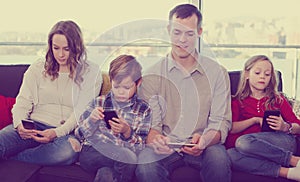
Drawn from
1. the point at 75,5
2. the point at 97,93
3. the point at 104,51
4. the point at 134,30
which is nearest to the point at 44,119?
the point at 97,93

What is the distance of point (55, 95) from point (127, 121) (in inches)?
18.5

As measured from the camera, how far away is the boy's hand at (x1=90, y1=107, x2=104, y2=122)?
190 centimetres

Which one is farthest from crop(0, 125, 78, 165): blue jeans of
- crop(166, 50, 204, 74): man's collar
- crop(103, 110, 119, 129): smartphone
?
crop(166, 50, 204, 74): man's collar

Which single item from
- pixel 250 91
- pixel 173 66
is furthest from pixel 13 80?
pixel 250 91

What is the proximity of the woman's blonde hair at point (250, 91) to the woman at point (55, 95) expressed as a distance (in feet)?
2.51

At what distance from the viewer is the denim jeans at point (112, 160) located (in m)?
1.83

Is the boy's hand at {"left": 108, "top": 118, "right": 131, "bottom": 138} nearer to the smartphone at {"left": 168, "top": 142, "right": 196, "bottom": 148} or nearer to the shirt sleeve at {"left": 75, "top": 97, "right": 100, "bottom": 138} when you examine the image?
the shirt sleeve at {"left": 75, "top": 97, "right": 100, "bottom": 138}

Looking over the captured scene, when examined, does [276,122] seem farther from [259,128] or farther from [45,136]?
[45,136]

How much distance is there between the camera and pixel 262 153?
77.0 inches

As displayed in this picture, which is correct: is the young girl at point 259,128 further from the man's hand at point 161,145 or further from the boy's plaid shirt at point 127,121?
the boy's plaid shirt at point 127,121

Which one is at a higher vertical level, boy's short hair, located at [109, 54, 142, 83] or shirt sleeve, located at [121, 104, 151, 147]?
boy's short hair, located at [109, 54, 142, 83]

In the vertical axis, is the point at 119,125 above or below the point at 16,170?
above

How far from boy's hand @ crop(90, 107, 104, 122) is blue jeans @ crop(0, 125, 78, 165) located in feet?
0.66

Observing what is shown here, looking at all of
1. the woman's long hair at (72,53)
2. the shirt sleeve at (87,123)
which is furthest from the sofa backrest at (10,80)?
the shirt sleeve at (87,123)
